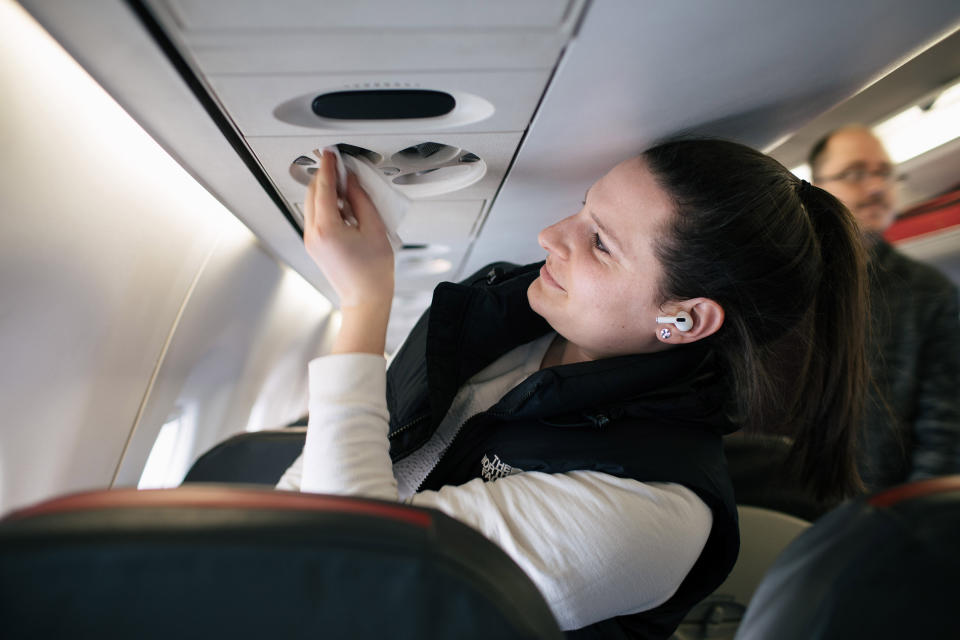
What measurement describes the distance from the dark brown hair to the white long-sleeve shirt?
0.44 m

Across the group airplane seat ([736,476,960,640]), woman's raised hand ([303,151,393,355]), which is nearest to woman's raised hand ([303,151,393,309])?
woman's raised hand ([303,151,393,355])

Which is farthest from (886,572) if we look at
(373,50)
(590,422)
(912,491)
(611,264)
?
(373,50)

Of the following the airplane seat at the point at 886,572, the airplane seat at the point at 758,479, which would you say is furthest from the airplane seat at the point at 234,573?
the airplane seat at the point at 758,479

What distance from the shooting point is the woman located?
1071mm

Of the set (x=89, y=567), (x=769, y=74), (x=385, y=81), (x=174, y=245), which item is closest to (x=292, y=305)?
(x=174, y=245)

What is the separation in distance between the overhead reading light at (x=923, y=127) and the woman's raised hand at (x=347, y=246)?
1721 millimetres

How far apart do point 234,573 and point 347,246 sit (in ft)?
3.09

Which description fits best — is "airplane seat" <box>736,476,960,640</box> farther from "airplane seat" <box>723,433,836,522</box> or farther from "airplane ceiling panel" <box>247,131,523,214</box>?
"airplane seat" <box>723,433,836,522</box>

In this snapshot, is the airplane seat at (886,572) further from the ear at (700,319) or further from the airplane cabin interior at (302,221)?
the ear at (700,319)

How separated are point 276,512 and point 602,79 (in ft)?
3.00

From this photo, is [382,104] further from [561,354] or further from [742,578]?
[742,578]

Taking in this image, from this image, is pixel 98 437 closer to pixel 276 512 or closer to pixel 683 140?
pixel 276 512

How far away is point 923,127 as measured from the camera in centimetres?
214

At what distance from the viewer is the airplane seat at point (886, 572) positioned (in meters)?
0.53
